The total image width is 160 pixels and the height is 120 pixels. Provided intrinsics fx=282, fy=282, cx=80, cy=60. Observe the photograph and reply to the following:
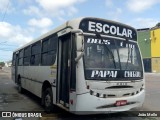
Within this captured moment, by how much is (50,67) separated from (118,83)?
2.81 metres

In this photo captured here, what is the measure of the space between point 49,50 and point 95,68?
9.79 feet

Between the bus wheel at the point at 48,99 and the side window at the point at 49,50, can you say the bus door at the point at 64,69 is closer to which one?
the side window at the point at 49,50

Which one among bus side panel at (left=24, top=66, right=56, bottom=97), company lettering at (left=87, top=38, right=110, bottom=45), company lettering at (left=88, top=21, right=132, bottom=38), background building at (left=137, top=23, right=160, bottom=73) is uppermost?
background building at (left=137, top=23, right=160, bottom=73)

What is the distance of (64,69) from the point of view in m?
8.41

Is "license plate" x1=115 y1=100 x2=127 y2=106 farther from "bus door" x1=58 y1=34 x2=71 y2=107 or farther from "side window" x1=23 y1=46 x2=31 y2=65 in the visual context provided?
"side window" x1=23 y1=46 x2=31 y2=65

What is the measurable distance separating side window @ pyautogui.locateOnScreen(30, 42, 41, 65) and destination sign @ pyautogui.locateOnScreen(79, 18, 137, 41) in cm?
429

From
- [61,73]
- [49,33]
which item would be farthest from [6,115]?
[49,33]

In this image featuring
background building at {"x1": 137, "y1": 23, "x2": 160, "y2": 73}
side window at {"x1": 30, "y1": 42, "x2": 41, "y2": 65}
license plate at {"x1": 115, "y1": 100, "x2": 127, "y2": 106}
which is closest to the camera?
license plate at {"x1": 115, "y1": 100, "x2": 127, "y2": 106}

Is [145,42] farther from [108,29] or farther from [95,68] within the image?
[95,68]

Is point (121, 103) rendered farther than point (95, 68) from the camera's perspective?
Yes

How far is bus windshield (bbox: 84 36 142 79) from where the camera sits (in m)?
7.54

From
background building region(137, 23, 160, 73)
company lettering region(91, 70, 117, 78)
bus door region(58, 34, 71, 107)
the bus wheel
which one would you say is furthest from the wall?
company lettering region(91, 70, 117, 78)

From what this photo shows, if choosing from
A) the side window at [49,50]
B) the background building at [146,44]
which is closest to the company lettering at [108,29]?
the side window at [49,50]

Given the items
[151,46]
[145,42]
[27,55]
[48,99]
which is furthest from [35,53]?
[145,42]
